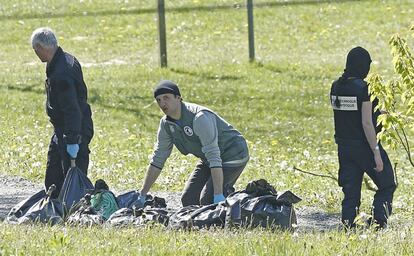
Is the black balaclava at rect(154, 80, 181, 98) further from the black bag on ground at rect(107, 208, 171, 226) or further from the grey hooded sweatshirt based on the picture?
the black bag on ground at rect(107, 208, 171, 226)

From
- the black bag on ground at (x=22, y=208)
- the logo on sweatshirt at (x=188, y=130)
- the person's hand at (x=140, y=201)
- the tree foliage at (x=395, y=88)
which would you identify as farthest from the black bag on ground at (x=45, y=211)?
the tree foliage at (x=395, y=88)

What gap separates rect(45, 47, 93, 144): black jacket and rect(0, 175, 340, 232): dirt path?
1189 mm

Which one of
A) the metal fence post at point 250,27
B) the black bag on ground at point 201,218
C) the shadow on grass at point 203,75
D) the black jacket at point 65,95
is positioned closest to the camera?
the black bag on ground at point 201,218

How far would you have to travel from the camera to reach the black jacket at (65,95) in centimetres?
899

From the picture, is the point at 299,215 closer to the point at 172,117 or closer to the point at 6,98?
the point at 172,117

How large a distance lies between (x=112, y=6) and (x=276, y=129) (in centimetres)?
938

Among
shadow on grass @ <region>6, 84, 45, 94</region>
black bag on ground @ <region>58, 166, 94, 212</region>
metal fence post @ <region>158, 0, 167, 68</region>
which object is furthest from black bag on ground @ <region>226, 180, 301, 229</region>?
metal fence post @ <region>158, 0, 167, 68</region>

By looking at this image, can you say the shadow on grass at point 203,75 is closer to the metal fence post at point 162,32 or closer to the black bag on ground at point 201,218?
the metal fence post at point 162,32

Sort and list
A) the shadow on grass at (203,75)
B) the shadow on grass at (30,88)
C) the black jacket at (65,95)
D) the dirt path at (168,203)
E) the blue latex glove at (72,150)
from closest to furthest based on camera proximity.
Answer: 1. the black jacket at (65,95)
2. the blue latex glove at (72,150)
3. the dirt path at (168,203)
4. the shadow on grass at (30,88)
5. the shadow on grass at (203,75)

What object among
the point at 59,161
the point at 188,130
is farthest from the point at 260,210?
the point at 59,161

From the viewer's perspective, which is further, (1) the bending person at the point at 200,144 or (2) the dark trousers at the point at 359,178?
(2) the dark trousers at the point at 359,178

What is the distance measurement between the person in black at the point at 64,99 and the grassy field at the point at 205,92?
1.20 m

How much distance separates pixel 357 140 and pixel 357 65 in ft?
1.93

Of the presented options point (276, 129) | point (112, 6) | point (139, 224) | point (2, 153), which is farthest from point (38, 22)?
point (139, 224)
